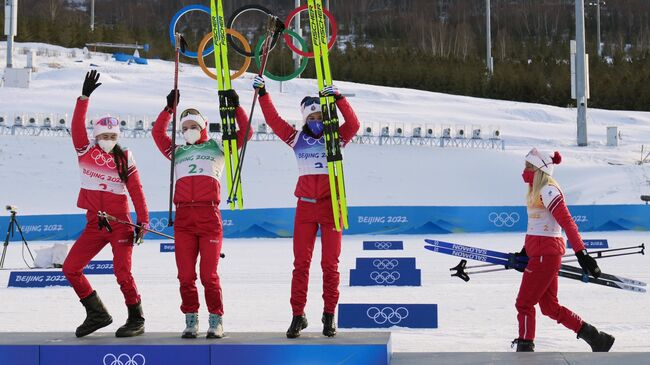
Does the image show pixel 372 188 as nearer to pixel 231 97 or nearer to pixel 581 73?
pixel 581 73

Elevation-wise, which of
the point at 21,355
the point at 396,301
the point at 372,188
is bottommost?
the point at 396,301

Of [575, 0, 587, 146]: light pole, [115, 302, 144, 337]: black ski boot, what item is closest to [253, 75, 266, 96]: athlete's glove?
[115, 302, 144, 337]: black ski boot

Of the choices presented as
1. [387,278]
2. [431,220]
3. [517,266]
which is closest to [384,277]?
[387,278]

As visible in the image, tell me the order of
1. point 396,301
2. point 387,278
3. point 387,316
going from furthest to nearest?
point 387,278 → point 396,301 → point 387,316

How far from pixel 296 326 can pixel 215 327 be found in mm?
565

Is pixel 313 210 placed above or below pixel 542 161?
below

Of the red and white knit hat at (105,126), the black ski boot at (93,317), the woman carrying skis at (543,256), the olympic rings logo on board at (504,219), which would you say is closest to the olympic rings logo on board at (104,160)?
the red and white knit hat at (105,126)

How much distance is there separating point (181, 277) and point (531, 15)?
3638 inches

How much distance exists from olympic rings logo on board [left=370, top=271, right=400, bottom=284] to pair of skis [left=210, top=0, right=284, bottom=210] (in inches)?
203

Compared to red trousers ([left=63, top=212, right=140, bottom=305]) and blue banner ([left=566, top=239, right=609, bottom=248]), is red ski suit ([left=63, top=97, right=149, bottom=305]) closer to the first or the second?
red trousers ([left=63, top=212, right=140, bottom=305])

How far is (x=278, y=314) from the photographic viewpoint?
10.8 meters

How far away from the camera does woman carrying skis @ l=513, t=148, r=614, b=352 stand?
7750 millimetres

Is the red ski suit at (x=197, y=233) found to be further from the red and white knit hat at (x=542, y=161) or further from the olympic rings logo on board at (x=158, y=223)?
the olympic rings logo on board at (x=158, y=223)

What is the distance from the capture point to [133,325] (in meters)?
7.57
